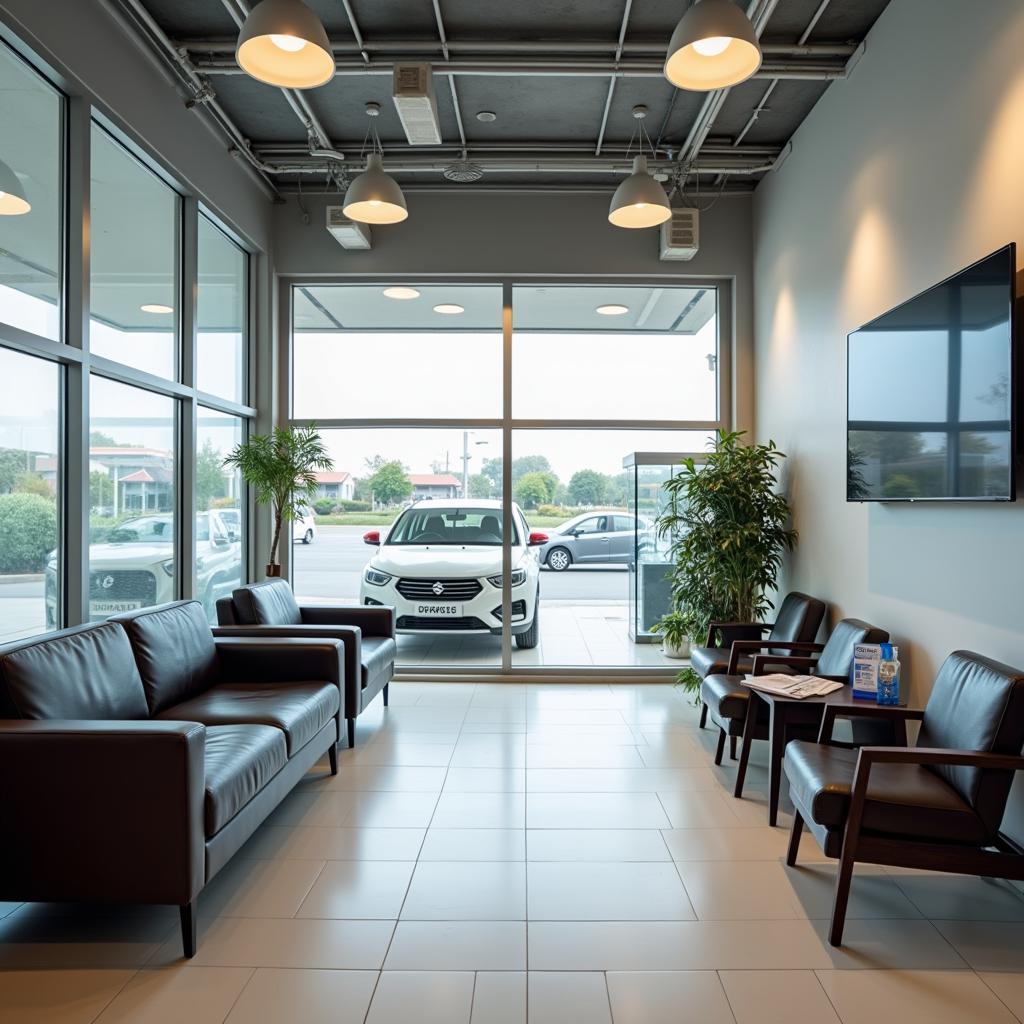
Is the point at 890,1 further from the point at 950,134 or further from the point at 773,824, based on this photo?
the point at 773,824

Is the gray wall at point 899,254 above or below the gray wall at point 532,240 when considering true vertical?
below

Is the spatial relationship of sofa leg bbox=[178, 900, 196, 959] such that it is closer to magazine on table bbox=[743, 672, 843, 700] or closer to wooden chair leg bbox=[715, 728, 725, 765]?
magazine on table bbox=[743, 672, 843, 700]

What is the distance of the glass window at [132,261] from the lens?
4.17 meters

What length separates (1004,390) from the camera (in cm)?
280

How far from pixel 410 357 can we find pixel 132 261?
8.33 feet

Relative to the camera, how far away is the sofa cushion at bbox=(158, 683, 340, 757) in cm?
339

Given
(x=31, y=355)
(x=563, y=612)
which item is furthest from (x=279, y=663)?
(x=563, y=612)

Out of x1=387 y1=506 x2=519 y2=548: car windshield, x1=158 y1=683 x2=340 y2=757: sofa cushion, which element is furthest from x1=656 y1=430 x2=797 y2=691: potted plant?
x1=158 y1=683 x2=340 y2=757: sofa cushion

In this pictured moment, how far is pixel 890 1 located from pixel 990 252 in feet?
5.98

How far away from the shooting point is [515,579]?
260 inches

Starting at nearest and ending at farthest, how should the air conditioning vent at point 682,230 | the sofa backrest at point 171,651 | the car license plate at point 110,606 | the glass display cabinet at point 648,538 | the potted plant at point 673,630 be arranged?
the sofa backrest at point 171,651, the car license plate at point 110,606, the potted plant at point 673,630, the air conditioning vent at point 682,230, the glass display cabinet at point 648,538

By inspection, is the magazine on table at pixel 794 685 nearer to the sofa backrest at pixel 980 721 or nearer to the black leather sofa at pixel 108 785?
the sofa backrest at pixel 980 721

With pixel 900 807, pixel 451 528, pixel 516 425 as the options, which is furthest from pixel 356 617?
pixel 900 807

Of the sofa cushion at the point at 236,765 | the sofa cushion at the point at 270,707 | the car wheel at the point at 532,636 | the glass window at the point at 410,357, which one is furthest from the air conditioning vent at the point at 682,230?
the sofa cushion at the point at 236,765
